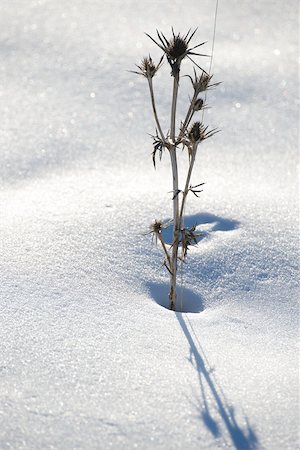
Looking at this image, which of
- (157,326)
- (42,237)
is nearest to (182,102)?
(42,237)

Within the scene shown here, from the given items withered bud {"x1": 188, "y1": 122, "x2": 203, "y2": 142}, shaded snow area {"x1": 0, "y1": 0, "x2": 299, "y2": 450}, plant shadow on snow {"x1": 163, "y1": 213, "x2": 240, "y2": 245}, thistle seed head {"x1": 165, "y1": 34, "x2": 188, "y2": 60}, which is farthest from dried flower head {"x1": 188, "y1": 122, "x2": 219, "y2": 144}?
plant shadow on snow {"x1": 163, "y1": 213, "x2": 240, "y2": 245}

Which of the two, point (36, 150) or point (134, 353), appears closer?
point (134, 353)

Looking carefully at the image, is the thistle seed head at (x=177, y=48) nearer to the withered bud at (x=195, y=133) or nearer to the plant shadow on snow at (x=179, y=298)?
the withered bud at (x=195, y=133)

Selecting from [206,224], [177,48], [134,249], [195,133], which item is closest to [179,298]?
[134,249]

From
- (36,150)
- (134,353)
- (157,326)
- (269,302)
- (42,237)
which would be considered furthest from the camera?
(36,150)

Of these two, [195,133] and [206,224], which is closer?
[195,133]

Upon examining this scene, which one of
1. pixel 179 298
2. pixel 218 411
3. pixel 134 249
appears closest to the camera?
pixel 218 411

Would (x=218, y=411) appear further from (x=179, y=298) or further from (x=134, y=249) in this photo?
(x=134, y=249)

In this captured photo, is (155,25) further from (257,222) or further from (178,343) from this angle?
(178,343)

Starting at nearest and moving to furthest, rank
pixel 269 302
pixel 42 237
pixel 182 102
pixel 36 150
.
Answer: pixel 269 302, pixel 42 237, pixel 36 150, pixel 182 102
